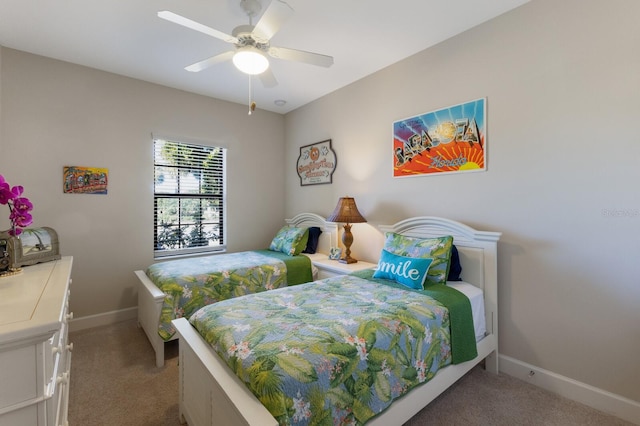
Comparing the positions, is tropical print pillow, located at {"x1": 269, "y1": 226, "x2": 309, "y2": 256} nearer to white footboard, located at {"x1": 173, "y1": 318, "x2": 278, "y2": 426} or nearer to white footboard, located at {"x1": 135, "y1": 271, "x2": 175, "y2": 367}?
white footboard, located at {"x1": 135, "y1": 271, "x2": 175, "y2": 367}

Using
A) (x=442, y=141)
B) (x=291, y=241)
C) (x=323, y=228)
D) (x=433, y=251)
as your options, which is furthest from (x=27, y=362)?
(x=323, y=228)

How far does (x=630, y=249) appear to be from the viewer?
1.75m

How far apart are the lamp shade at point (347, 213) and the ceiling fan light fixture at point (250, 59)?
63.5 inches

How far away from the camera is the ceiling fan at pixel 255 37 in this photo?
5.23ft

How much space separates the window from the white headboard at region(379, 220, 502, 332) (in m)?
2.79

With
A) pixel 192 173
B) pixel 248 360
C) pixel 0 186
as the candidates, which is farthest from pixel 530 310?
pixel 192 173

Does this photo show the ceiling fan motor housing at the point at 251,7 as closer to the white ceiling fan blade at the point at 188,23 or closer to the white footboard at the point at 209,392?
the white ceiling fan blade at the point at 188,23

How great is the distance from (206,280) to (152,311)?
48 centimetres

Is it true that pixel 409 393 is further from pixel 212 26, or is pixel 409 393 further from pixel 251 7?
pixel 212 26

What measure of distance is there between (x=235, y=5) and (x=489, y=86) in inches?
79.9

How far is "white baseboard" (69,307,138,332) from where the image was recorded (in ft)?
9.78

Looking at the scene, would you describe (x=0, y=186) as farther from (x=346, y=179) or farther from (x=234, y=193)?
(x=346, y=179)

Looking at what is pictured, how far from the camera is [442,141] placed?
2.59 meters

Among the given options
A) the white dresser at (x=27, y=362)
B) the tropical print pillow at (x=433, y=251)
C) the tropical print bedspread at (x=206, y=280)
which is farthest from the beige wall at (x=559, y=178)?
the white dresser at (x=27, y=362)
